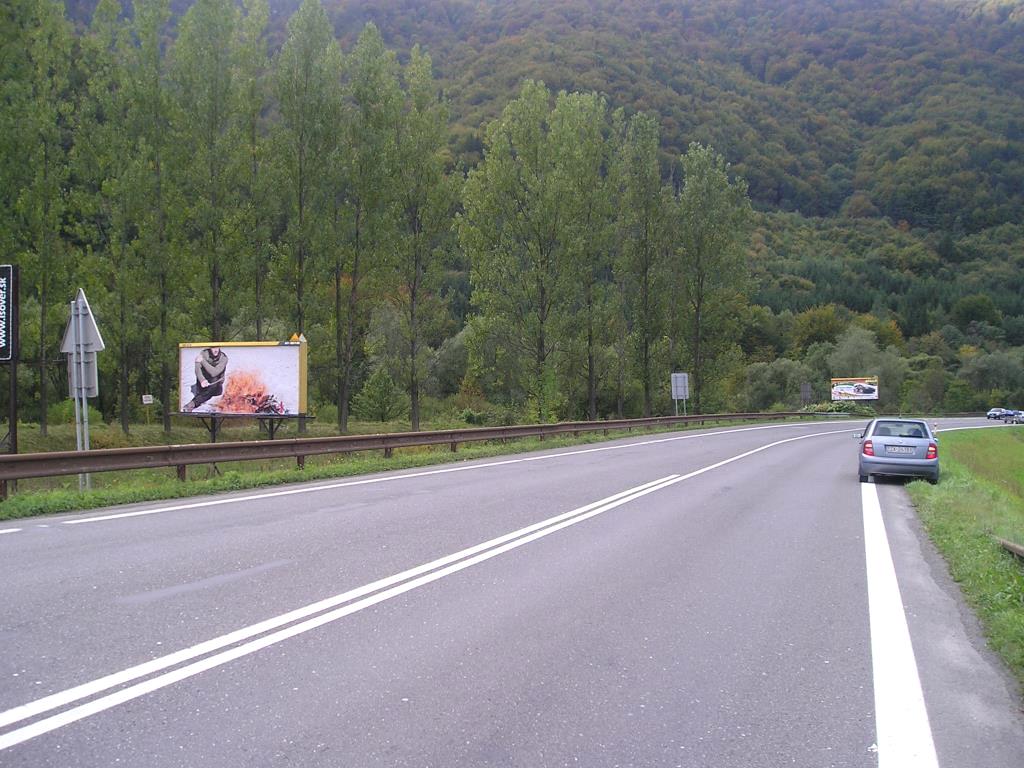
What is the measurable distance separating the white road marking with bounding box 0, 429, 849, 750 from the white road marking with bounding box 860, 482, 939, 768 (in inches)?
141

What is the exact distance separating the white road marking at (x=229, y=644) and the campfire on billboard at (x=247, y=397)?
14367mm

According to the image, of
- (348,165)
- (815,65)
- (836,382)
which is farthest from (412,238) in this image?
(815,65)

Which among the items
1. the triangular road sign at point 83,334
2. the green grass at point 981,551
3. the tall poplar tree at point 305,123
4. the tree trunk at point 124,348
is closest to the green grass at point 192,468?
the tree trunk at point 124,348

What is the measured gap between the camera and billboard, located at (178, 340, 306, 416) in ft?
71.9

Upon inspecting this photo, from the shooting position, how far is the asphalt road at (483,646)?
12.6ft

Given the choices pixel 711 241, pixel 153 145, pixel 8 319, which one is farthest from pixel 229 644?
pixel 711 241

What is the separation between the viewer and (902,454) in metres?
16.9

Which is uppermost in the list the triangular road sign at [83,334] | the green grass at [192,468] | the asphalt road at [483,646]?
the triangular road sign at [83,334]

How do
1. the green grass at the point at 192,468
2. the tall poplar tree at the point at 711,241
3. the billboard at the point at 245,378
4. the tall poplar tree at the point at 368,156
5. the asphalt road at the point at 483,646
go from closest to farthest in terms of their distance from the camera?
the asphalt road at the point at 483,646 < the green grass at the point at 192,468 < the billboard at the point at 245,378 < the tall poplar tree at the point at 368,156 < the tall poplar tree at the point at 711,241

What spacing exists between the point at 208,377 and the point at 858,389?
7918 cm

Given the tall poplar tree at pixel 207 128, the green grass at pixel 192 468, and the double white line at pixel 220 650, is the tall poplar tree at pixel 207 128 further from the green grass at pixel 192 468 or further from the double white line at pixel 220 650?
the double white line at pixel 220 650

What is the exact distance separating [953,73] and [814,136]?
169 ft

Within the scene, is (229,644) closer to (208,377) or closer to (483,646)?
(483,646)

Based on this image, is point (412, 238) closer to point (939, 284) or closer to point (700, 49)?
point (939, 284)
